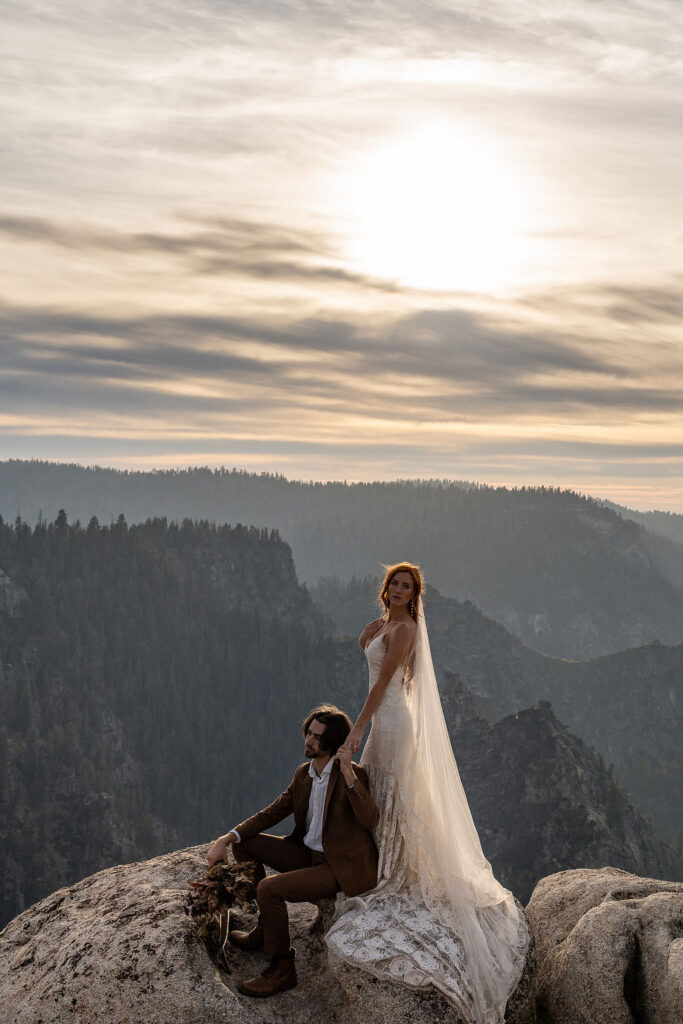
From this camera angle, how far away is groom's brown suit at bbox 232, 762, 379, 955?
12.2 metres

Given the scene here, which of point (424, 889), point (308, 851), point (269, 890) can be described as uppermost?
point (308, 851)

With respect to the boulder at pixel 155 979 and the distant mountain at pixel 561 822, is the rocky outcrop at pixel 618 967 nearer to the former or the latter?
the boulder at pixel 155 979

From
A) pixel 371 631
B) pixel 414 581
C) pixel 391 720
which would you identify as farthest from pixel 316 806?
pixel 414 581

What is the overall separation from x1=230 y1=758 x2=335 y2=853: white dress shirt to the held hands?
0.28 feet

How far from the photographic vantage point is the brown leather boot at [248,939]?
12.6 meters

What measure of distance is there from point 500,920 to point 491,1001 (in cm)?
141

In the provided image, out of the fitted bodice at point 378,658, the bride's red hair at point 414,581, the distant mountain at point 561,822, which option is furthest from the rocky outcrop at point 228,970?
the distant mountain at point 561,822

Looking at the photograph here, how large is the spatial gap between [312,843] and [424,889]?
1.66 metres

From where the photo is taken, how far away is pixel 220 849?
12.6 meters

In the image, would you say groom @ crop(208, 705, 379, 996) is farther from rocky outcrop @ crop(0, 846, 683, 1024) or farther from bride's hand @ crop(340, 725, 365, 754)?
rocky outcrop @ crop(0, 846, 683, 1024)

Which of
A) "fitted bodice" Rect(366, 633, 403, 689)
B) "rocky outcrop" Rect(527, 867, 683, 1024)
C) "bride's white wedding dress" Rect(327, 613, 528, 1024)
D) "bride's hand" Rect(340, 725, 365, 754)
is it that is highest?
"fitted bodice" Rect(366, 633, 403, 689)

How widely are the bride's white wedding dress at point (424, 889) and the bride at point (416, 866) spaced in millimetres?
14

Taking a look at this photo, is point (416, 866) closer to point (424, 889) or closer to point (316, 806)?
point (424, 889)

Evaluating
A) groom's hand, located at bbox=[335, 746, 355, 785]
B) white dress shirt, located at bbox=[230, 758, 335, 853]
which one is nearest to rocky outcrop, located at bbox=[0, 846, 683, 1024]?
white dress shirt, located at bbox=[230, 758, 335, 853]
